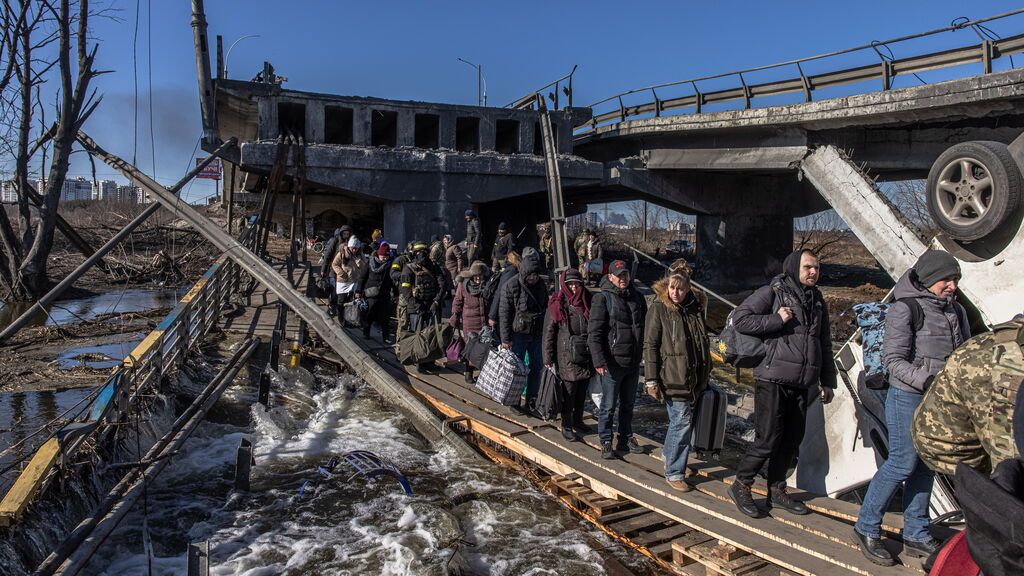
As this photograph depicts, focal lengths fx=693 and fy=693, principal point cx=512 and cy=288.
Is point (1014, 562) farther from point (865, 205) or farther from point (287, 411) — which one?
point (865, 205)

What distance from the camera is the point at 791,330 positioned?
→ 4711 millimetres

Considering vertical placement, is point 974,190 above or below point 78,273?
above

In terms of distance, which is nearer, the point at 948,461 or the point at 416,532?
the point at 948,461

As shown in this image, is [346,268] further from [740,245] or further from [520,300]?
[740,245]

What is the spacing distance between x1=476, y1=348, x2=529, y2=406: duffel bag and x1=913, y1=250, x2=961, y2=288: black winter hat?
4.10m

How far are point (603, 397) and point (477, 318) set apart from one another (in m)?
2.75

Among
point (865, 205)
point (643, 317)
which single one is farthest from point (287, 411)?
point (865, 205)

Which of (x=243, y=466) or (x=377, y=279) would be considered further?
(x=377, y=279)

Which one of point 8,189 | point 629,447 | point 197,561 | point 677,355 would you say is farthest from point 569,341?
point 8,189

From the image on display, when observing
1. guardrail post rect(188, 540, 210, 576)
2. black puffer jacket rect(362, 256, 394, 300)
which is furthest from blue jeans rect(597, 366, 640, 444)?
black puffer jacket rect(362, 256, 394, 300)

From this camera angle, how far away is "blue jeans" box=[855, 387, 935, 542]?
411 centimetres

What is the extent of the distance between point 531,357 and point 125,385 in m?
3.90

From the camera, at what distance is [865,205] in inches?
503

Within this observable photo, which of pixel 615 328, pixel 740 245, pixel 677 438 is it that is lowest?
pixel 677 438
